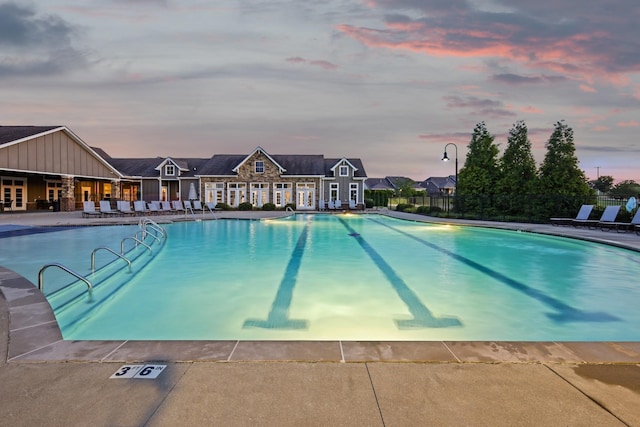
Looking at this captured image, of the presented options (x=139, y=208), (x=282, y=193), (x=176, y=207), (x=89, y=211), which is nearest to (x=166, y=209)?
(x=176, y=207)

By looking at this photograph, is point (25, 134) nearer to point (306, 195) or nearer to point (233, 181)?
point (233, 181)

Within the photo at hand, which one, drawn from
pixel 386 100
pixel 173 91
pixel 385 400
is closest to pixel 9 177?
pixel 173 91

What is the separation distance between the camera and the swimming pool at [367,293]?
609cm

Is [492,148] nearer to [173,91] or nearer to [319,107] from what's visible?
[319,107]

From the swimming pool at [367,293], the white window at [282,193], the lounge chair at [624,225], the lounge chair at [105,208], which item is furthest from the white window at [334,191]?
the swimming pool at [367,293]

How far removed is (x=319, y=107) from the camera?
3059 centimetres

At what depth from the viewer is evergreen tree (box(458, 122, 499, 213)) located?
27.2 m

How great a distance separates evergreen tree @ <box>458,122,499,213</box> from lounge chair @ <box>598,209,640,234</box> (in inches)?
361

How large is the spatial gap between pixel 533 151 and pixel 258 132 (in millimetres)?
28008

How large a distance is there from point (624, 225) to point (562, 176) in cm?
629

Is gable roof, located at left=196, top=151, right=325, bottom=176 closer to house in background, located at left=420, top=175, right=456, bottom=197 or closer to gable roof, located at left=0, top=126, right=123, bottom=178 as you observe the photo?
gable roof, located at left=0, top=126, right=123, bottom=178

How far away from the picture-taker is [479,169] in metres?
27.5

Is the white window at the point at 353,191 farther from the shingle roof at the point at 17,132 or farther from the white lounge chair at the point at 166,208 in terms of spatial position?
the shingle roof at the point at 17,132

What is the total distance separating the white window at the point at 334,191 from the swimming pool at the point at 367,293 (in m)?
27.6
